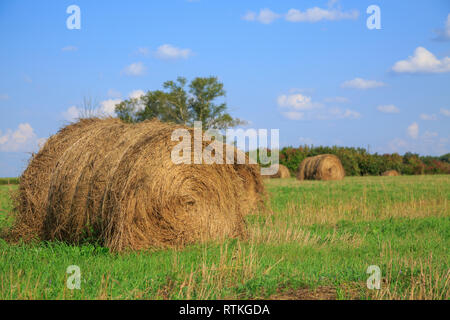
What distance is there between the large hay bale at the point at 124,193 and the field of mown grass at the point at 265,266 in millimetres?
384

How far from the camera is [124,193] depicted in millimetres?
6910

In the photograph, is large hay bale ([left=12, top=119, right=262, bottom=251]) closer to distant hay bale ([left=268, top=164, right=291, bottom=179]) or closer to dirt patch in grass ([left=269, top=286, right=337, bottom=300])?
dirt patch in grass ([left=269, top=286, right=337, bottom=300])

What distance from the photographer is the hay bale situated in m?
27.8

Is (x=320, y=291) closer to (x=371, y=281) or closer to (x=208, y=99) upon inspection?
(x=371, y=281)

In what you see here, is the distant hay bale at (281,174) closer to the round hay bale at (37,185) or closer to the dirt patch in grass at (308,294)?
the round hay bale at (37,185)

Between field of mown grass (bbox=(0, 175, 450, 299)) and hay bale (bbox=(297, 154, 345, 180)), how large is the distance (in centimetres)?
1741

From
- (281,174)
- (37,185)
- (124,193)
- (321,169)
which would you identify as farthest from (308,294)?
(281,174)

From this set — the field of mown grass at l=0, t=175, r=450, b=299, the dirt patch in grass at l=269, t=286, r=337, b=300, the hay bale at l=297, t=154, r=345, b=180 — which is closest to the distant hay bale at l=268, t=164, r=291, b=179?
the hay bale at l=297, t=154, r=345, b=180

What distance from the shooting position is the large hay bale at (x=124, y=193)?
7.09 m

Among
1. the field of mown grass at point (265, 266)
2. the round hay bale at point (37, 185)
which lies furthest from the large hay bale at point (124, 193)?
the field of mown grass at point (265, 266)

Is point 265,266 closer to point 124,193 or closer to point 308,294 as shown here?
point 308,294

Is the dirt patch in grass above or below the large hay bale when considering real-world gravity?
below

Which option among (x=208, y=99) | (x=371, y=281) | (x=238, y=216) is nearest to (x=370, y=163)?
(x=208, y=99)
